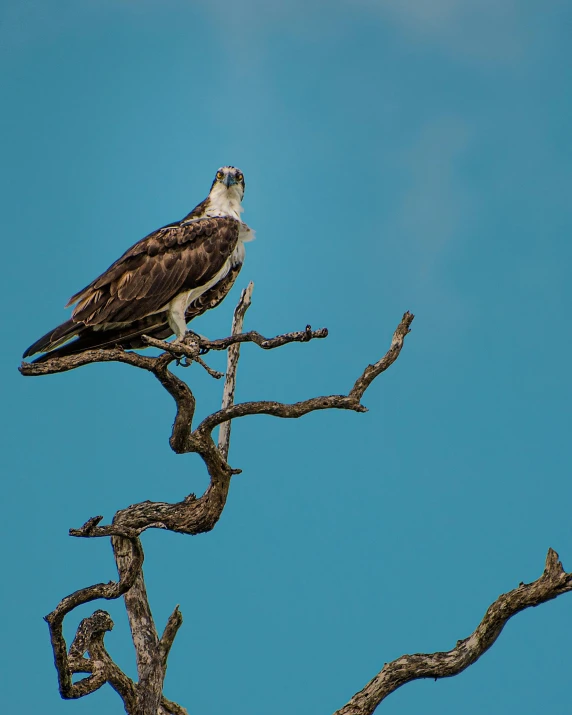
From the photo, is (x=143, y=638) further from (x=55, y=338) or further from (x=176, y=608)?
(x=55, y=338)

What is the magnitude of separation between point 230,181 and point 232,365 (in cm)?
219

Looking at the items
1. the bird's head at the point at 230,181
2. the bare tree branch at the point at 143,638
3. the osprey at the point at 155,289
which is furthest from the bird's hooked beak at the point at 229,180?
the bare tree branch at the point at 143,638

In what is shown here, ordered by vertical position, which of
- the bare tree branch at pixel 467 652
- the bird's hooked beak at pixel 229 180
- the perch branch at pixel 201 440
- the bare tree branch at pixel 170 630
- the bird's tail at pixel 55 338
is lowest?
the bare tree branch at pixel 467 652

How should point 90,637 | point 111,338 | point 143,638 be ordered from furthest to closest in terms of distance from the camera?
point 111,338 → point 143,638 → point 90,637

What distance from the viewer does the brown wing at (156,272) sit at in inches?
372

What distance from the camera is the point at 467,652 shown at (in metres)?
8.11

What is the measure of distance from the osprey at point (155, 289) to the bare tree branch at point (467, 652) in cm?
388

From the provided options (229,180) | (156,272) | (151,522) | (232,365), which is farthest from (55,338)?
(229,180)

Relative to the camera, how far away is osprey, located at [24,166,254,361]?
9.40 m

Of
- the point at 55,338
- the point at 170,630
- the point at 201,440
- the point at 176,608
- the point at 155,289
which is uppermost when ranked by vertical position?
the point at 155,289

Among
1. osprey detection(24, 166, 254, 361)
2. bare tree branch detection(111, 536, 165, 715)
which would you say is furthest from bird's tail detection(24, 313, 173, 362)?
bare tree branch detection(111, 536, 165, 715)

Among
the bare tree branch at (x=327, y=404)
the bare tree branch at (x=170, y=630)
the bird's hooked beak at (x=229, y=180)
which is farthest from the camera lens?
the bird's hooked beak at (x=229, y=180)

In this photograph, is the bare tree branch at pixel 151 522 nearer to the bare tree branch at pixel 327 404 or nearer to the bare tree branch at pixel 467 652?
the bare tree branch at pixel 327 404

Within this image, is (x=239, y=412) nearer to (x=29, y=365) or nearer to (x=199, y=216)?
(x=29, y=365)
